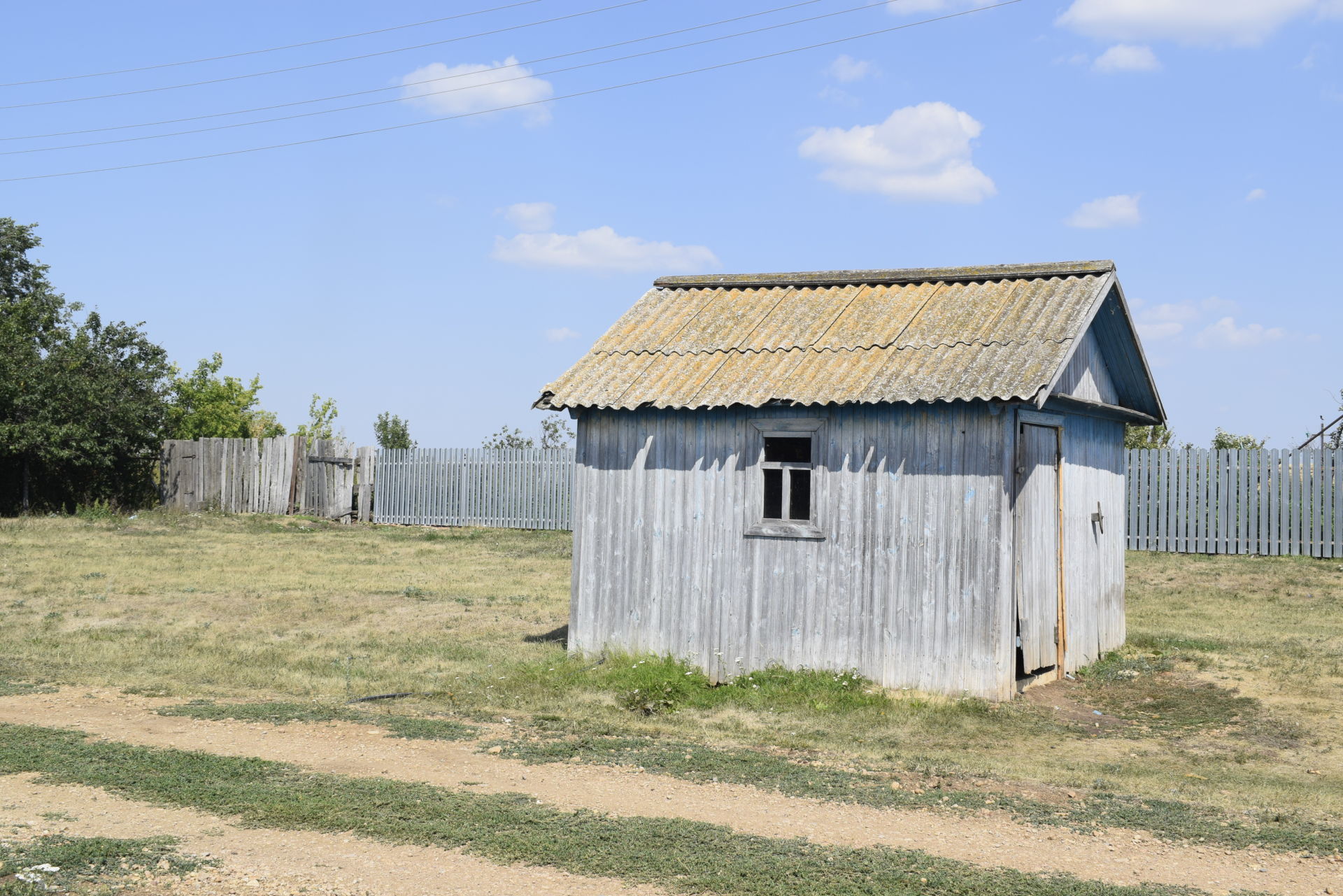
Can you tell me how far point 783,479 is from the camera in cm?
1212

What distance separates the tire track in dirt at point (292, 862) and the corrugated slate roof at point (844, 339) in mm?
6429

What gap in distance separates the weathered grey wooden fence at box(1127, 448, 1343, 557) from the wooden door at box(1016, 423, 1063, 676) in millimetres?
13204

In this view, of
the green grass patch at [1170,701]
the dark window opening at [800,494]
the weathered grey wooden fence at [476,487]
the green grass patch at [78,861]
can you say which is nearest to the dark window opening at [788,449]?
the dark window opening at [800,494]

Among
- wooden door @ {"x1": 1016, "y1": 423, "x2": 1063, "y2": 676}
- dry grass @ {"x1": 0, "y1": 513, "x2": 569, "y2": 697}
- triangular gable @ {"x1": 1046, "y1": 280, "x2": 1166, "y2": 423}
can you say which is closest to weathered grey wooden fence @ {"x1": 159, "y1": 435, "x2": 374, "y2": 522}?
dry grass @ {"x1": 0, "y1": 513, "x2": 569, "y2": 697}

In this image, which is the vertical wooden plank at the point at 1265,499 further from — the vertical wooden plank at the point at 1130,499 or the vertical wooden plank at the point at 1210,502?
the vertical wooden plank at the point at 1130,499

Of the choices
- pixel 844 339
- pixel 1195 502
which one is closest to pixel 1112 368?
pixel 844 339

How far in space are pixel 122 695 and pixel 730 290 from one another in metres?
7.93

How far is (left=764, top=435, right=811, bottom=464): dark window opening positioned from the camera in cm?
1220

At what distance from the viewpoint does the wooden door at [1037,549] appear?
11.7 m

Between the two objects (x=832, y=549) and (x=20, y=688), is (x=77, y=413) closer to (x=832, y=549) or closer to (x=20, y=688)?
(x=20, y=688)

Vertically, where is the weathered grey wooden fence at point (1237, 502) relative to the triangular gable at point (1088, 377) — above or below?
below

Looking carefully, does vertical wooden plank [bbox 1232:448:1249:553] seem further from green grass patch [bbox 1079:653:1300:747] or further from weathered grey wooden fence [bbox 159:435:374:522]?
weathered grey wooden fence [bbox 159:435:374:522]

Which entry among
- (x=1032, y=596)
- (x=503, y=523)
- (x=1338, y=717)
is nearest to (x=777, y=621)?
(x=1032, y=596)

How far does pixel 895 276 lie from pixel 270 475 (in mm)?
23454
